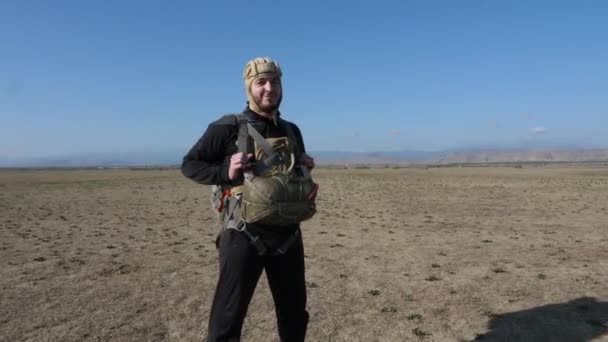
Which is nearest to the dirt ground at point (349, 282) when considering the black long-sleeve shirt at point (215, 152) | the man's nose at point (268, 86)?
the black long-sleeve shirt at point (215, 152)

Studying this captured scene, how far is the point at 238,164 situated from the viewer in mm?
3463

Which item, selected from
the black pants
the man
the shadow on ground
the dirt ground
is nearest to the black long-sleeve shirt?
the man

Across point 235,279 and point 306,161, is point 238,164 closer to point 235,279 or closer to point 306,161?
point 306,161

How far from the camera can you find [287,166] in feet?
12.4

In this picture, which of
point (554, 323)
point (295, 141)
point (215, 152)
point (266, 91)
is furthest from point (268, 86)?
point (554, 323)

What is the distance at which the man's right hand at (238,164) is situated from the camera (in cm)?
346

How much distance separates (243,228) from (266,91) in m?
1.24

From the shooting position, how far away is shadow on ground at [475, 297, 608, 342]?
241 inches

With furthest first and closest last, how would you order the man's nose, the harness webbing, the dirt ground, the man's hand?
the dirt ground < the man's hand < the man's nose < the harness webbing

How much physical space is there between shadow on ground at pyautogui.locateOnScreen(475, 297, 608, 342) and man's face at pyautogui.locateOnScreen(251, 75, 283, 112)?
15.7 feet

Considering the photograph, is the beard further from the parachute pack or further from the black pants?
the black pants

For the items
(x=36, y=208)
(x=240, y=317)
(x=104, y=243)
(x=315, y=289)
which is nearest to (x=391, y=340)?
(x=315, y=289)

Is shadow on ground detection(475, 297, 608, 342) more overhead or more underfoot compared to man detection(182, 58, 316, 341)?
more underfoot

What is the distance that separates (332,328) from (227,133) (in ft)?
13.7
